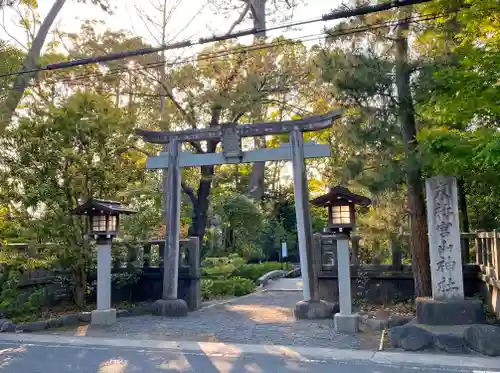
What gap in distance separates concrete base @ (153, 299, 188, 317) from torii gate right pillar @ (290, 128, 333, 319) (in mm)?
3194

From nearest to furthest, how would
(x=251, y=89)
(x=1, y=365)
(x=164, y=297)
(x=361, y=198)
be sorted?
1. (x=1, y=365)
2. (x=361, y=198)
3. (x=164, y=297)
4. (x=251, y=89)

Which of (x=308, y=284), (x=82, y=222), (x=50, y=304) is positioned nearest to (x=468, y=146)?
(x=308, y=284)

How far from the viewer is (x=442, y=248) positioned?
10.2m

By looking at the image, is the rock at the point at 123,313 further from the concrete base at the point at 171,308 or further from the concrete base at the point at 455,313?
the concrete base at the point at 455,313

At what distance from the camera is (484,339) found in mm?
8273

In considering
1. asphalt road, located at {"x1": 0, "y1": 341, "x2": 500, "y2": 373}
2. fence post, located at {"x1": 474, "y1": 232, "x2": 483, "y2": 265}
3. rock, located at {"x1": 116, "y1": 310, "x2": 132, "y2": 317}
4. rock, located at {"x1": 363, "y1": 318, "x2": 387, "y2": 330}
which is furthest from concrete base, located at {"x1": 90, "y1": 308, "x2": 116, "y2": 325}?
fence post, located at {"x1": 474, "y1": 232, "x2": 483, "y2": 265}

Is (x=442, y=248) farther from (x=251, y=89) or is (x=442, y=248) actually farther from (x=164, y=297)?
(x=251, y=89)

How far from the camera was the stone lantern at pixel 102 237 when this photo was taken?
1219 cm

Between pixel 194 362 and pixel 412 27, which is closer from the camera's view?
pixel 194 362

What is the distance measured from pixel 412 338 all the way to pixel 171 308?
6.86m

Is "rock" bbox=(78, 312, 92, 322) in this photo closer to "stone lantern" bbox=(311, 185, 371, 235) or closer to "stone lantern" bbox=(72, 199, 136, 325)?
"stone lantern" bbox=(72, 199, 136, 325)

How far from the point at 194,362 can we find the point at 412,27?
9646 millimetres

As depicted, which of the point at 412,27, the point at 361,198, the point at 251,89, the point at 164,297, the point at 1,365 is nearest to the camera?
the point at 1,365

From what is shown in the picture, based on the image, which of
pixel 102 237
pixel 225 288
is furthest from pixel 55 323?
pixel 225 288
